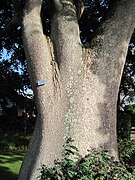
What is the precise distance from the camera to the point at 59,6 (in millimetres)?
6969

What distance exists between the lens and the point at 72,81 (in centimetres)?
627

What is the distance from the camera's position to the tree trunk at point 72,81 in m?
5.97

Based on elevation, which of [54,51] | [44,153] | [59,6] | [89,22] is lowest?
[44,153]

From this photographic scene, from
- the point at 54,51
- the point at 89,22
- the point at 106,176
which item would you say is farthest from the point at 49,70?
the point at 89,22

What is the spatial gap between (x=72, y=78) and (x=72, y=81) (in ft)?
0.19

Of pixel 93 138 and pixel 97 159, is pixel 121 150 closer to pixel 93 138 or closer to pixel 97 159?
pixel 93 138

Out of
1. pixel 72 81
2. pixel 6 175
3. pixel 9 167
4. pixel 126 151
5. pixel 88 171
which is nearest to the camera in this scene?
pixel 88 171

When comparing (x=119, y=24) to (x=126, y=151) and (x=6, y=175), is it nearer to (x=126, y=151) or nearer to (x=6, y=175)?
(x=126, y=151)

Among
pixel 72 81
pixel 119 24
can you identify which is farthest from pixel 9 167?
pixel 119 24

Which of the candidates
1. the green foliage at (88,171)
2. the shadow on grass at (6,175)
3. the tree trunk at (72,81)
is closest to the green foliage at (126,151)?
the tree trunk at (72,81)

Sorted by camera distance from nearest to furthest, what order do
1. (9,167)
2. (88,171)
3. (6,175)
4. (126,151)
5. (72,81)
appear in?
(88,171) < (72,81) < (126,151) < (6,175) < (9,167)

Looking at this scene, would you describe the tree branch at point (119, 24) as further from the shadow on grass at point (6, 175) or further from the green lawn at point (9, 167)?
the green lawn at point (9, 167)

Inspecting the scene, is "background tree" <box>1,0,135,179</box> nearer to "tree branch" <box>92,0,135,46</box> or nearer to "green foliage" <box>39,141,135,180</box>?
"tree branch" <box>92,0,135,46</box>

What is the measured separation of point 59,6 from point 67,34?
76 centimetres
